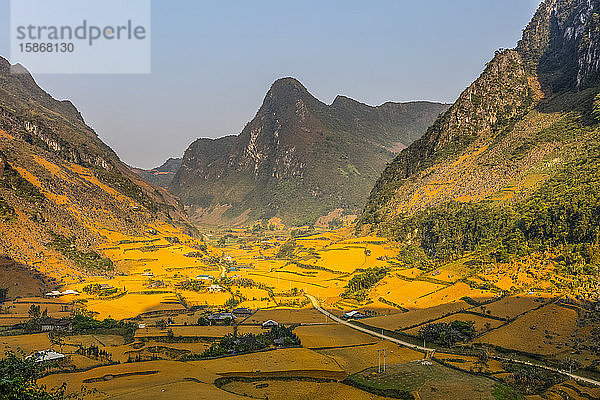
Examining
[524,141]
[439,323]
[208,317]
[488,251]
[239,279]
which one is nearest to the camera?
[439,323]

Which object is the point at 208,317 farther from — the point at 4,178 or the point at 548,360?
the point at 4,178

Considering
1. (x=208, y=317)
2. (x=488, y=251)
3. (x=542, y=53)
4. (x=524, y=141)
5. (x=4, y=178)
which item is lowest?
(x=208, y=317)

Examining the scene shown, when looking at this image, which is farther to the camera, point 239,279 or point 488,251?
point 239,279

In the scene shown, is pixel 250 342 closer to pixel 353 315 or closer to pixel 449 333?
pixel 353 315

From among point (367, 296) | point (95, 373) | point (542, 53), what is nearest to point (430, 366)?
point (95, 373)

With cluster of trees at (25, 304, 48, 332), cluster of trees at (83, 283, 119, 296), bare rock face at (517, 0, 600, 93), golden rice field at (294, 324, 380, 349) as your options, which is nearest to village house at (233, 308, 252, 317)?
golden rice field at (294, 324, 380, 349)

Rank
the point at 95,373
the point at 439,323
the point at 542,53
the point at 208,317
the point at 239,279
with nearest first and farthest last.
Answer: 1. the point at 95,373
2. the point at 439,323
3. the point at 208,317
4. the point at 239,279
5. the point at 542,53

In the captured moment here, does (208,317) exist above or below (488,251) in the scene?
below
